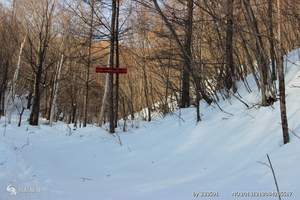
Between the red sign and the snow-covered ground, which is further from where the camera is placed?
the red sign

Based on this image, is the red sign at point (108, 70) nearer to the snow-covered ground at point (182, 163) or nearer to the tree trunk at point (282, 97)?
the snow-covered ground at point (182, 163)

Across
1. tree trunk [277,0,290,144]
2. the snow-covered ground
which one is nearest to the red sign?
the snow-covered ground

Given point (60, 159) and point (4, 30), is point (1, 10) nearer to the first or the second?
point (4, 30)

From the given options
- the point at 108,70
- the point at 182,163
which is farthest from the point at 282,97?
the point at 108,70

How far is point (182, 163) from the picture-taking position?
6.97 meters

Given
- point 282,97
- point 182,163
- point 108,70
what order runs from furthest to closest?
1. point 108,70
2. point 182,163
3. point 282,97

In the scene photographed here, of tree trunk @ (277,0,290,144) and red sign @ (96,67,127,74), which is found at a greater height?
red sign @ (96,67,127,74)

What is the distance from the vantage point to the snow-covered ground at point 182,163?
16.4 feet

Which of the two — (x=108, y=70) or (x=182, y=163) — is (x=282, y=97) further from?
(x=108, y=70)

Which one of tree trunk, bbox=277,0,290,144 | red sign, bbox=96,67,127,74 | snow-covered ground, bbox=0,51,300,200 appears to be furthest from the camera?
red sign, bbox=96,67,127,74

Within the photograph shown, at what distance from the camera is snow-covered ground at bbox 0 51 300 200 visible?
197 inches

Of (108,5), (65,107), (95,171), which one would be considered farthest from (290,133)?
(65,107)

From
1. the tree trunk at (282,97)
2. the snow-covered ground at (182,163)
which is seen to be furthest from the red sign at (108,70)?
the tree trunk at (282,97)

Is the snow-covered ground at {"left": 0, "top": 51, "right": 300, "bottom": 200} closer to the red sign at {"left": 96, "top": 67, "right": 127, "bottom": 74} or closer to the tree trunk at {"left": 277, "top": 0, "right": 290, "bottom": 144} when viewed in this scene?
the tree trunk at {"left": 277, "top": 0, "right": 290, "bottom": 144}
